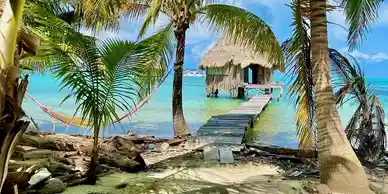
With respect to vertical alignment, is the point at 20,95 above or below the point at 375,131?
above

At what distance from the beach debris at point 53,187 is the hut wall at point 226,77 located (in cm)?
1446

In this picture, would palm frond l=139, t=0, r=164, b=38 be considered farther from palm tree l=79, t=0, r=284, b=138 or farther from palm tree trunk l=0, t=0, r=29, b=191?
palm tree trunk l=0, t=0, r=29, b=191

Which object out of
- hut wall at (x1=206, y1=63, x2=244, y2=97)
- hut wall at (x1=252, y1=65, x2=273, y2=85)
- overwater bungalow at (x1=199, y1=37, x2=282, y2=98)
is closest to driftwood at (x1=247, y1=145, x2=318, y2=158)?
overwater bungalow at (x1=199, y1=37, x2=282, y2=98)

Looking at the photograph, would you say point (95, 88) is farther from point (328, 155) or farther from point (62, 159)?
point (328, 155)

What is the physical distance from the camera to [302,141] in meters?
4.97

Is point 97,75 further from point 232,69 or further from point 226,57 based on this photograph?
point 232,69

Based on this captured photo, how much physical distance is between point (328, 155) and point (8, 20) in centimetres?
268

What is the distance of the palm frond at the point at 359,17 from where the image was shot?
3889 mm

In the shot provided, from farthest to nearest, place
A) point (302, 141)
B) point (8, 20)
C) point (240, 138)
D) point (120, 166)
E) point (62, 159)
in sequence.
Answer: point (240, 138) → point (302, 141) → point (120, 166) → point (62, 159) → point (8, 20)

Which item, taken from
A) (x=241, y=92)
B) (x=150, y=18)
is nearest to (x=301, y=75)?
(x=150, y=18)

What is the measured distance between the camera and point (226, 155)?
4.70m

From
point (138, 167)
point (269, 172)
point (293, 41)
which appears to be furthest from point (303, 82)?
point (138, 167)

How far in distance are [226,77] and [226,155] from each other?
13279mm

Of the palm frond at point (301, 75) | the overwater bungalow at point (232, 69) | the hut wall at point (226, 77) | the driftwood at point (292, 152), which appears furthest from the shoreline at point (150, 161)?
the hut wall at point (226, 77)
